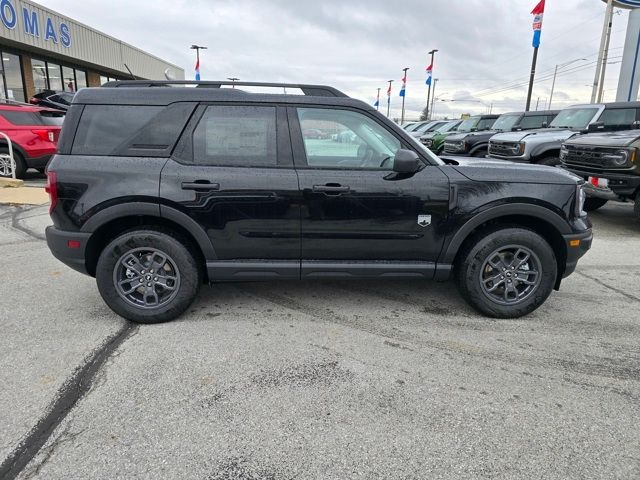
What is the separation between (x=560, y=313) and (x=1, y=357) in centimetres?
448

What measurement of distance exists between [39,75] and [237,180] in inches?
844

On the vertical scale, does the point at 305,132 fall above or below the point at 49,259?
above

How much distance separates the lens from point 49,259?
5.27m

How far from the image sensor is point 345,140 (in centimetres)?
364

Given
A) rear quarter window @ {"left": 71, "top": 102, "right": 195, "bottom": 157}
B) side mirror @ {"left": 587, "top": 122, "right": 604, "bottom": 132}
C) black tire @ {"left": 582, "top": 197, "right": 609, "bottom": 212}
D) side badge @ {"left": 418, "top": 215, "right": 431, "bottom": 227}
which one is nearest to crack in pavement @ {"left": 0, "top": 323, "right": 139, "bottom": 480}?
rear quarter window @ {"left": 71, "top": 102, "right": 195, "bottom": 157}

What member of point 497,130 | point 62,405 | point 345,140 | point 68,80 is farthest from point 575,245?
point 68,80

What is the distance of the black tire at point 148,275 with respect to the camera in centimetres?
351

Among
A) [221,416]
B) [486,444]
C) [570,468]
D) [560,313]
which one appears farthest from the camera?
[560,313]

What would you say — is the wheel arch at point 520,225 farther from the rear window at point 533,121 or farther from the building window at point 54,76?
the building window at point 54,76

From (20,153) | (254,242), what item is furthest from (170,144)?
(20,153)

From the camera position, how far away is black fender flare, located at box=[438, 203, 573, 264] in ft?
11.8

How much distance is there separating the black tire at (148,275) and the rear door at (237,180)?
241 millimetres

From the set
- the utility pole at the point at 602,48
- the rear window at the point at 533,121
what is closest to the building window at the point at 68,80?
the rear window at the point at 533,121

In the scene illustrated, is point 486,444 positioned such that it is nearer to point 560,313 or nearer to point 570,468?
point 570,468
